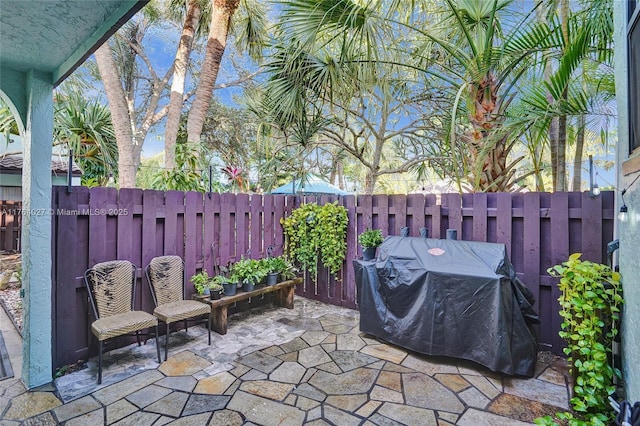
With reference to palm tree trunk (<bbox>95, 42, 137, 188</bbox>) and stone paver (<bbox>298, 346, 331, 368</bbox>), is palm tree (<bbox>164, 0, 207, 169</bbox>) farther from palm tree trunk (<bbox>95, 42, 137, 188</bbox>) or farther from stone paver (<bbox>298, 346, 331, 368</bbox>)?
stone paver (<bbox>298, 346, 331, 368</bbox>)

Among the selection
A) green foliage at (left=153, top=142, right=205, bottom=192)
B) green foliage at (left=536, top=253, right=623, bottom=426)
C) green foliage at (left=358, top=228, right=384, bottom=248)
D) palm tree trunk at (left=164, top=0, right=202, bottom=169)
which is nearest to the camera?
green foliage at (left=536, top=253, right=623, bottom=426)

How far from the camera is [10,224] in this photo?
24.8 ft

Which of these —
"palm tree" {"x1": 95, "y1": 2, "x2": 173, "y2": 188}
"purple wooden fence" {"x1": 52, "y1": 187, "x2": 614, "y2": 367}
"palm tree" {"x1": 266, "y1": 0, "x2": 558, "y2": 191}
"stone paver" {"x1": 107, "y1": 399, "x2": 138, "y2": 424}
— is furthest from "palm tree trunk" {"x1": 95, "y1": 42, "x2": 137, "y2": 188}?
"stone paver" {"x1": 107, "y1": 399, "x2": 138, "y2": 424}

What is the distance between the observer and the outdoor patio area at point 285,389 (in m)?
2.07

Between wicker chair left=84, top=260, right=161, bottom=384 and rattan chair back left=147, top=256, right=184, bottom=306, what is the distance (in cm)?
19

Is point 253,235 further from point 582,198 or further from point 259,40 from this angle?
point 259,40

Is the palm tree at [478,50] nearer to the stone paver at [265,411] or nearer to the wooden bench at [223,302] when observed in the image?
the wooden bench at [223,302]

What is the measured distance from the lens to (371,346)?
315cm

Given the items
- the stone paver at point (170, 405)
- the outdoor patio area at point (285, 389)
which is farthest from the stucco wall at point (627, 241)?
the stone paver at point (170, 405)

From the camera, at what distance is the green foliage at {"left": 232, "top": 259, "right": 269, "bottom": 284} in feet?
12.5

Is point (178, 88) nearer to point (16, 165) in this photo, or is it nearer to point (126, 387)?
point (16, 165)

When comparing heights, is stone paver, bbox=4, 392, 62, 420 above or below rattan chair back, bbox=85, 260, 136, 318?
below

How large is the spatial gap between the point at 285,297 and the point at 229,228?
1225mm

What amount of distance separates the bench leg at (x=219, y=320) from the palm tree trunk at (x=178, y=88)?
340cm
